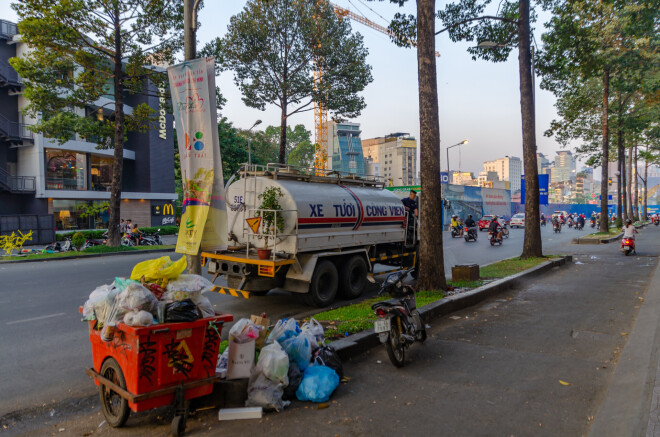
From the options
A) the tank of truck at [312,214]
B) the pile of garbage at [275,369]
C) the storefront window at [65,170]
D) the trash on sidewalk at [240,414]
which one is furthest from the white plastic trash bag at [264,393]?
the storefront window at [65,170]

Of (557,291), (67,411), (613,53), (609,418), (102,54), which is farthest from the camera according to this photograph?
(613,53)

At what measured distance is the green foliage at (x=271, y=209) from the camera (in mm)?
8241

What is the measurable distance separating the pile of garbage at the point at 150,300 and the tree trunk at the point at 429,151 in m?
5.71

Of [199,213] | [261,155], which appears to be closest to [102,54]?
[199,213]

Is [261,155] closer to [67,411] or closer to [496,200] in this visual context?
[496,200]

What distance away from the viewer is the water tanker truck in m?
8.20

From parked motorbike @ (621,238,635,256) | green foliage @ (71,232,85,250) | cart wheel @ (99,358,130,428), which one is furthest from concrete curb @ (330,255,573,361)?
green foliage @ (71,232,85,250)

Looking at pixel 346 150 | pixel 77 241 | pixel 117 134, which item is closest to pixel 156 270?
pixel 117 134

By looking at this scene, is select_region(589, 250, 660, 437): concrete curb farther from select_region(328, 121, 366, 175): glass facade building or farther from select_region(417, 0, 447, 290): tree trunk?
select_region(328, 121, 366, 175): glass facade building

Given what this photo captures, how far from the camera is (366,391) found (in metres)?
4.42

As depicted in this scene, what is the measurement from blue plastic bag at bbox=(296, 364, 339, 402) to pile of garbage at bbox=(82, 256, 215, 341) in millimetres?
1132

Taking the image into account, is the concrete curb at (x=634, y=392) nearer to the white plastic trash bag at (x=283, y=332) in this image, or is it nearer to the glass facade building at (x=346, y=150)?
the white plastic trash bag at (x=283, y=332)

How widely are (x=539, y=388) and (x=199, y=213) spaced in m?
4.14

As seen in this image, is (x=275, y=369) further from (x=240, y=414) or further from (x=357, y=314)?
(x=357, y=314)
